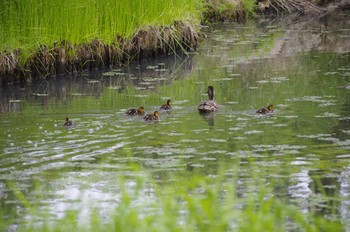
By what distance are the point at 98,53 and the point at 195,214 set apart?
1426 cm

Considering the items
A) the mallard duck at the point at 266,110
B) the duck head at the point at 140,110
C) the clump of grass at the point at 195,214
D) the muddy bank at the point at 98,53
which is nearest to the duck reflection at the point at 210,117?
the mallard duck at the point at 266,110

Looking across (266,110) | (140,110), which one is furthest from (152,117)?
(266,110)

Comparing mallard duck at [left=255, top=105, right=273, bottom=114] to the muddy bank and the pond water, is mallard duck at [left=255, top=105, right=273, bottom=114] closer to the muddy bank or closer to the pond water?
the pond water

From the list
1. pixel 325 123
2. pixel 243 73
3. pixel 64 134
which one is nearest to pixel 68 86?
pixel 243 73

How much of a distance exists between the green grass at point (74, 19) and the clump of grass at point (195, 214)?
9.04 meters

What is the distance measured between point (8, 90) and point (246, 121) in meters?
5.84

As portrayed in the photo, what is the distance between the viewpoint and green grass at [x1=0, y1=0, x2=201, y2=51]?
1702 cm

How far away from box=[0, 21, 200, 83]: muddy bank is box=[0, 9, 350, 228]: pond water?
0.42 metres

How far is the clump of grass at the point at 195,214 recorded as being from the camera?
4674mm

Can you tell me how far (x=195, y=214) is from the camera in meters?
4.70

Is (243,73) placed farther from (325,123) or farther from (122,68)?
(325,123)

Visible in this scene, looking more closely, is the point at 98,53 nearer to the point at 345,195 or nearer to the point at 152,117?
the point at 152,117

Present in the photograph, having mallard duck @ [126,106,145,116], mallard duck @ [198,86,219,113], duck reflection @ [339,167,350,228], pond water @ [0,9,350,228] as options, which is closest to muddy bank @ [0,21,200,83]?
pond water @ [0,9,350,228]

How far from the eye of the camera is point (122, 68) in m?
19.1
